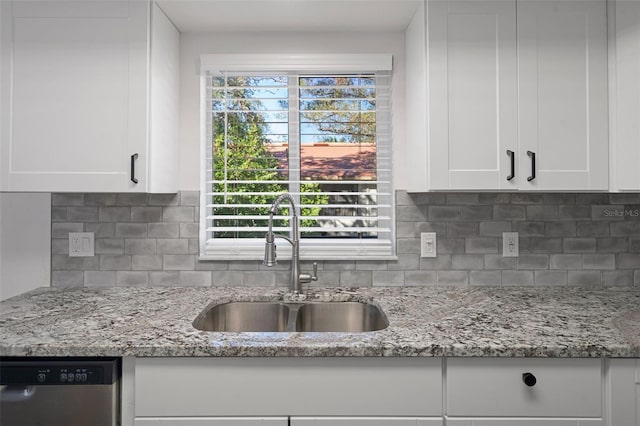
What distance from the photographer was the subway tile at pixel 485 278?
1.99 m

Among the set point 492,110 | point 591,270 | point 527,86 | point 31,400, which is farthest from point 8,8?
point 591,270

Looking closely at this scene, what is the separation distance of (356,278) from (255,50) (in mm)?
1234

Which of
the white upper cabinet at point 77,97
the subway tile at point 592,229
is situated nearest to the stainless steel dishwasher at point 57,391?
the white upper cabinet at point 77,97

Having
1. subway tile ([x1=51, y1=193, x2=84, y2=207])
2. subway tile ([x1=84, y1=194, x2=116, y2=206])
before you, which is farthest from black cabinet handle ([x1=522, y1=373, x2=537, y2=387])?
subway tile ([x1=51, y1=193, x2=84, y2=207])

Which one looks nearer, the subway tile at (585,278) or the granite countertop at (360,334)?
the granite countertop at (360,334)

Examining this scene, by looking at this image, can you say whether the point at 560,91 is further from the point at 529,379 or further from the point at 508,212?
the point at 529,379

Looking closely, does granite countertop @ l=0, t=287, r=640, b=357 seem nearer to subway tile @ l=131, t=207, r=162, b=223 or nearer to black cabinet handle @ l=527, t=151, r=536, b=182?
subway tile @ l=131, t=207, r=162, b=223

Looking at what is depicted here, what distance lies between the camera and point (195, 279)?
201 centimetres

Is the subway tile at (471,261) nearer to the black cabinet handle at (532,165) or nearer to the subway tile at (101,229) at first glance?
the black cabinet handle at (532,165)

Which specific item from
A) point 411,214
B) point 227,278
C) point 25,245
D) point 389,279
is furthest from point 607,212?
point 25,245

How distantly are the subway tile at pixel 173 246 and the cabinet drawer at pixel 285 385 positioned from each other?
2.68 feet

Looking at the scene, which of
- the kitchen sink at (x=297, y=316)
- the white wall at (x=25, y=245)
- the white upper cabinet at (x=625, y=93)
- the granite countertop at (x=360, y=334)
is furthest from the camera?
the white wall at (x=25, y=245)

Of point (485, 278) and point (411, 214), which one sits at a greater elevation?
point (411, 214)

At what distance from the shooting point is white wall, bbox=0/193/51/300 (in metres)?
1.95
